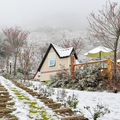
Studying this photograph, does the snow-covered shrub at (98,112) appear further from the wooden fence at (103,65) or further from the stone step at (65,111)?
the wooden fence at (103,65)

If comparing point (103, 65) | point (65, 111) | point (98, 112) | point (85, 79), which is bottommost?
point (65, 111)

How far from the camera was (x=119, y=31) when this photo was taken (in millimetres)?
7027

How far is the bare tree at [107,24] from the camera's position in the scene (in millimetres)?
6868

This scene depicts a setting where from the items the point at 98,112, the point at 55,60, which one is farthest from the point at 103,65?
the point at 98,112

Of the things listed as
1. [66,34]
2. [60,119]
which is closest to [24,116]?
[60,119]

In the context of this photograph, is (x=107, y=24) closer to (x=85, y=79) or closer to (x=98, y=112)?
(x=85, y=79)

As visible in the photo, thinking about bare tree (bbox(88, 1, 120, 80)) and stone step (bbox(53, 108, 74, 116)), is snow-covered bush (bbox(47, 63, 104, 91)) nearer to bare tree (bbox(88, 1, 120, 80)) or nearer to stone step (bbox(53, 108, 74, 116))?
bare tree (bbox(88, 1, 120, 80))

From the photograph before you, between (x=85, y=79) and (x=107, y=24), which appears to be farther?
(x=85, y=79)

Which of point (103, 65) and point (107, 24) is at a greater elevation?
point (107, 24)

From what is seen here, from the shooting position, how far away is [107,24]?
702 centimetres

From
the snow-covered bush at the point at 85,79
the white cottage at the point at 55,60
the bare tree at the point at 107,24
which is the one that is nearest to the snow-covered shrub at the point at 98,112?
the snow-covered bush at the point at 85,79

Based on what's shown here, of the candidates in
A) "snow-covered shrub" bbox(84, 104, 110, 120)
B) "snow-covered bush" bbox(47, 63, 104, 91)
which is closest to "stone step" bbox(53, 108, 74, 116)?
"snow-covered shrub" bbox(84, 104, 110, 120)

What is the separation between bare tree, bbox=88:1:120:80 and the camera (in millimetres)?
6868

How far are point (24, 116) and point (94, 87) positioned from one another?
5130 mm
